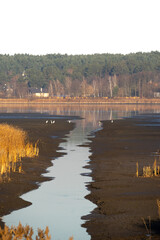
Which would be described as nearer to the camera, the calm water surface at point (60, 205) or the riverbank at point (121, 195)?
the riverbank at point (121, 195)

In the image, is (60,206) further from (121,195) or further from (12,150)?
(12,150)

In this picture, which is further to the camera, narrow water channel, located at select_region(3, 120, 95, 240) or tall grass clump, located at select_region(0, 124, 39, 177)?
tall grass clump, located at select_region(0, 124, 39, 177)

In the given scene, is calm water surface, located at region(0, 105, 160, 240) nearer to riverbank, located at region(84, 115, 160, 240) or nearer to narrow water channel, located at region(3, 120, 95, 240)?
narrow water channel, located at region(3, 120, 95, 240)

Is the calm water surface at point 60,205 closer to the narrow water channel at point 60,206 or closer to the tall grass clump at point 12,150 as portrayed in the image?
the narrow water channel at point 60,206

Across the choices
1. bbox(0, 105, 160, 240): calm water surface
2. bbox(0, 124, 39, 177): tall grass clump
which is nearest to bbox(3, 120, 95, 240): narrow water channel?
bbox(0, 105, 160, 240): calm water surface

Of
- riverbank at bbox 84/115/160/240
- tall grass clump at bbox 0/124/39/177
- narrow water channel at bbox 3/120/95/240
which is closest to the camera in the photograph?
riverbank at bbox 84/115/160/240

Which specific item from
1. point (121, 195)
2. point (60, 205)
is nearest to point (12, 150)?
point (121, 195)

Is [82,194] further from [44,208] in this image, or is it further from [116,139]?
[116,139]

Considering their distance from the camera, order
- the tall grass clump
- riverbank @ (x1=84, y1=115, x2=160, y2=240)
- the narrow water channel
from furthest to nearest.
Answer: the tall grass clump
the narrow water channel
riverbank @ (x1=84, y1=115, x2=160, y2=240)

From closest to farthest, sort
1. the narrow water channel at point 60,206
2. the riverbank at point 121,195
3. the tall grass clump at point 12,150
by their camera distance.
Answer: the riverbank at point 121,195 < the narrow water channel at point 60,206 < the tall grass clump at point 12,150

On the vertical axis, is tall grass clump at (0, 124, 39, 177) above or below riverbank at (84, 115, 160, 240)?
above

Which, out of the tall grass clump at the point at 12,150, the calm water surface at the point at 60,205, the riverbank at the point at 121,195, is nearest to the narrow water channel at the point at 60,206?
the calm water surface at the point at 60,205

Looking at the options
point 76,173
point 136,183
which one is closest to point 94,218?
point 136,183

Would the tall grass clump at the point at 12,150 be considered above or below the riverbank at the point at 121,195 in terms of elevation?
above
